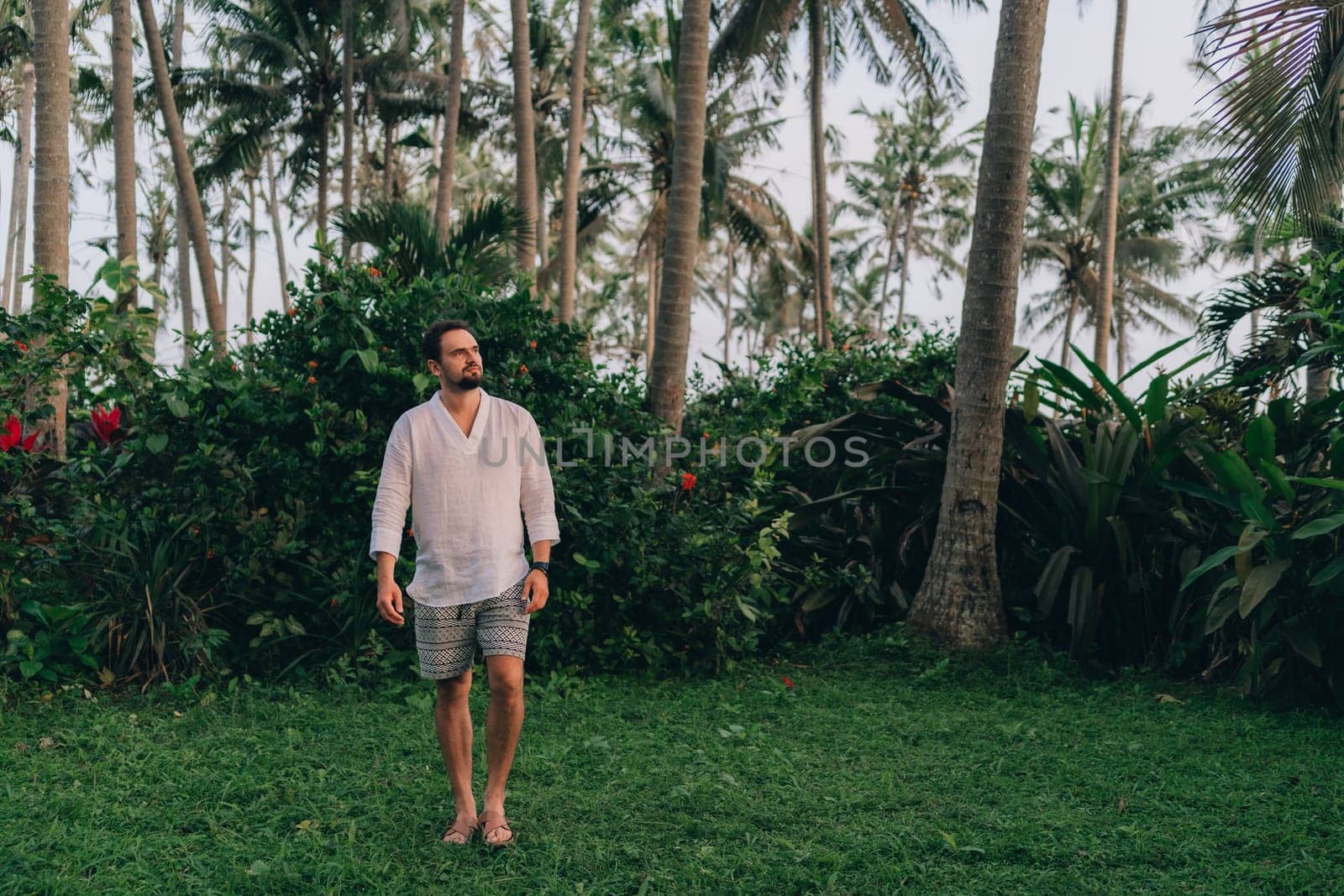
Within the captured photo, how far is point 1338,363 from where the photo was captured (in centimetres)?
541

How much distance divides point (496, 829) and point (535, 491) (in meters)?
1.09

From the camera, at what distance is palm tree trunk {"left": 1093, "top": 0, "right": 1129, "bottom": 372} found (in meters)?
17.0

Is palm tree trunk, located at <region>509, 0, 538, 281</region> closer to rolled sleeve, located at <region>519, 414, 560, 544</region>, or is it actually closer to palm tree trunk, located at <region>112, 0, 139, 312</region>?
palm tree trunk, located at <region>112, 0, 139, 312</region>

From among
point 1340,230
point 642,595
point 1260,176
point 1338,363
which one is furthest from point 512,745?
point 1340,230

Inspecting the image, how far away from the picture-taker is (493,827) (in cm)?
336

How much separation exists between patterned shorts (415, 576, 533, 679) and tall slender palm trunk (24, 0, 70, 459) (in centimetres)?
408

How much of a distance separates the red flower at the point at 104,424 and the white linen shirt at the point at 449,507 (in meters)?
3.16

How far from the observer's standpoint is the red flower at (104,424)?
18.9ft

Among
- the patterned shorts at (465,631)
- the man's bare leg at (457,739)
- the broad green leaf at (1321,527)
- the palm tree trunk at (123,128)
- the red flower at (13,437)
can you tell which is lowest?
the man's bare leg at (457,739)

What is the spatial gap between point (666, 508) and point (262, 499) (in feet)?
7.02

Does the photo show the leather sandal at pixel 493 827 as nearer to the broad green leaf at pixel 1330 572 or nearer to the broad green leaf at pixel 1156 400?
the broad green leaf at pixel 1330 572

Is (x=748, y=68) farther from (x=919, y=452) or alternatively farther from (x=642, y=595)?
(x=642, y=595)

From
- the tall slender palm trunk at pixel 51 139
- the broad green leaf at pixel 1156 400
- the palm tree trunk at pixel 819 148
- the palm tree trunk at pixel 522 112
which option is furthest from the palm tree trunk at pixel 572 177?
the broad green leaf at pixel 1156 400

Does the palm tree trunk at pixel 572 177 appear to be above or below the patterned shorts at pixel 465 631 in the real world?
above
